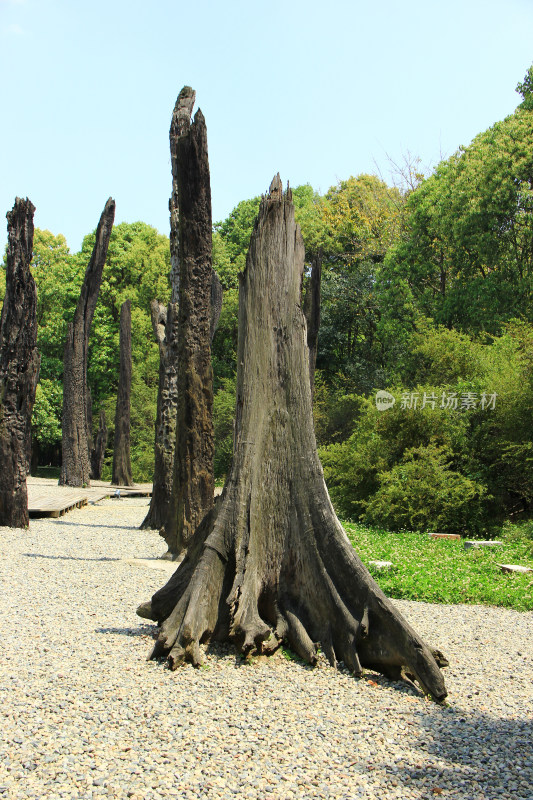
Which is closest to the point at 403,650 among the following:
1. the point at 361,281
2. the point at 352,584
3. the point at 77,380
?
the point at 352,584

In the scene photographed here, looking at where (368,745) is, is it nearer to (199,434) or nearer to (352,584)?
(352,584)

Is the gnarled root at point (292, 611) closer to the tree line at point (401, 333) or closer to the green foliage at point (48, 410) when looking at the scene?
the tree line at point (401, 333)

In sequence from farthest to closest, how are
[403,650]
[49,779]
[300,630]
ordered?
[300,630] < [403,650] < [49,779]

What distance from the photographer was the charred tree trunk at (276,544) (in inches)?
174

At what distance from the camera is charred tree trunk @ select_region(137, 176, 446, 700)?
441 cm

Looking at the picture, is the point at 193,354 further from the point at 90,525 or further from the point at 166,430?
the point at 90,525

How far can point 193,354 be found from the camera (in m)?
8.34

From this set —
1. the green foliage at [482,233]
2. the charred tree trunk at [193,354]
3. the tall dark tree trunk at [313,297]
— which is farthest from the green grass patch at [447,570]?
the green foliage at [482,233]

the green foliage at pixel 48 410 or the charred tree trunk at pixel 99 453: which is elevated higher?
the green foliage at pixel 48 410

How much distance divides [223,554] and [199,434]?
11.5 feet

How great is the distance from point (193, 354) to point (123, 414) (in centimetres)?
1386

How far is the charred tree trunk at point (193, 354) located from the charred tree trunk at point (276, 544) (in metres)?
3.02

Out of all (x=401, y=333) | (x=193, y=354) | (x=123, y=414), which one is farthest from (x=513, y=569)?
(x=401, y=333)

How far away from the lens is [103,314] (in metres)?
31.2
